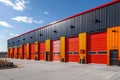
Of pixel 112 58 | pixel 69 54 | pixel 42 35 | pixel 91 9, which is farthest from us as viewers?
pixel 42 35

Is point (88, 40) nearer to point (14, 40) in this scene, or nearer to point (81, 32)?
point (81, 32)

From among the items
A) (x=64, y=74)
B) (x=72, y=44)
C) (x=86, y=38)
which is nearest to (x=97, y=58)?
(x=86, y=38)

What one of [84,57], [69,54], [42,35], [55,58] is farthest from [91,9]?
[42,35]

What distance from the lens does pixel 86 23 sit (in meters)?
25.4

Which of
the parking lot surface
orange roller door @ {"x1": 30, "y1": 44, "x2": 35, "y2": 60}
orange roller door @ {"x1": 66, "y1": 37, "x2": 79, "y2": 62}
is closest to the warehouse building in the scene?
orange roller door @ {"x1": 66, "y1": 37, "x2": 79, "y2": 62}

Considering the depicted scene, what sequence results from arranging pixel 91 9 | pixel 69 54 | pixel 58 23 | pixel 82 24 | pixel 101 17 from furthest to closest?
pixel 58 23, pixel 69 54, pixel 82 24, pixel 91 9, pixel 101 17

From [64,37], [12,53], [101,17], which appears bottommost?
[12,53]

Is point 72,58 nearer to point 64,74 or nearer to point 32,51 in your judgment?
point 64,74

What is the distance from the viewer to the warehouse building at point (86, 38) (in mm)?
21078

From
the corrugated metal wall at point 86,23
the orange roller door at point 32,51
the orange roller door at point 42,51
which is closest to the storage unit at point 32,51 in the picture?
the orange roller door at point 32,51

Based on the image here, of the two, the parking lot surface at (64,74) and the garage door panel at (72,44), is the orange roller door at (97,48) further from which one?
the parking lot surface at (64,74)

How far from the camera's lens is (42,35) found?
1567 inches

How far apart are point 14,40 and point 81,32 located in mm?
40723

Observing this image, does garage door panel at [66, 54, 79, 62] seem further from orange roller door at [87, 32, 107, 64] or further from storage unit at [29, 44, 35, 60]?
storage unit at [29, 44, 35, 60]
